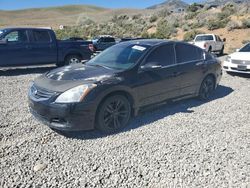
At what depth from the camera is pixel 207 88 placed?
25.6 feet

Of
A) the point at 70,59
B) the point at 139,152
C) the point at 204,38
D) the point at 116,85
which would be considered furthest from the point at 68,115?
the point at 204,38

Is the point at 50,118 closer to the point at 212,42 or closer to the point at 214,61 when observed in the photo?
the point at 214,61

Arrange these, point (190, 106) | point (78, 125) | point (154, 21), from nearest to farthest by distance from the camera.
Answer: point (78, 125)
point (190, 106)
point (154, 21)

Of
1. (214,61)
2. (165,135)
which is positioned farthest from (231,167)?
(214,61)

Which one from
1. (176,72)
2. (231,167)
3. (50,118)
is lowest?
(231,167)

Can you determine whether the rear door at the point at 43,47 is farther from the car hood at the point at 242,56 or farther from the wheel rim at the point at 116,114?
the wheel rim at the point at 116,114

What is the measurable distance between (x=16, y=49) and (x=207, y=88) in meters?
7.37

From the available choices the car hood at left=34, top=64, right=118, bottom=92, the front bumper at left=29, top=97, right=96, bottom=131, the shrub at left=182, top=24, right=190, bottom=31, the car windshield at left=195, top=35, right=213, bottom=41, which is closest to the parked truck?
the car hood at left=34, top=64, right=118, bottom=92

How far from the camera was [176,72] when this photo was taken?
6.59m

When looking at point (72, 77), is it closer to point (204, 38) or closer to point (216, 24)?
point (204, 38)

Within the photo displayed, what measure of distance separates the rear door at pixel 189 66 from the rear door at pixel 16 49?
22.9 ft

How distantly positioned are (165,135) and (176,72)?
1.76 m

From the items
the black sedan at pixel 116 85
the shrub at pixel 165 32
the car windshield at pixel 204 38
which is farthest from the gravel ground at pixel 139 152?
the shrub at pixel 165 32

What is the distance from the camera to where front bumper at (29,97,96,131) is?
489 cm
